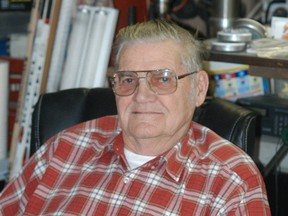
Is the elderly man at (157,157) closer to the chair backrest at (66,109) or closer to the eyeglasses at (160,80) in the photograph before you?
the eyeglasses at (160,80)

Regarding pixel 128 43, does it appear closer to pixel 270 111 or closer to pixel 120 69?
pixel 120 69

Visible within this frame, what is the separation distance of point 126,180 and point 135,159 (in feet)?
0.27

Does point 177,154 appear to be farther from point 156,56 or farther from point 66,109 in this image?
point 66,109

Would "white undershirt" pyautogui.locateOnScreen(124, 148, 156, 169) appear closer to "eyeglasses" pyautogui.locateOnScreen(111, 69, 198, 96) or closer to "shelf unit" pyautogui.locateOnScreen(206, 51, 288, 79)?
"eyeglasses" pyautogui.locateOnScreen(111, 69, 198, 96)

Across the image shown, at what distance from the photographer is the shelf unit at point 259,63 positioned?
82.1 inches

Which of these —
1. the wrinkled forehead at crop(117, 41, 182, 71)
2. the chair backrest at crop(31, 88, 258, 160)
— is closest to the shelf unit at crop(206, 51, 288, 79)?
the chair backrest at crop(31, 88, 258, 160)

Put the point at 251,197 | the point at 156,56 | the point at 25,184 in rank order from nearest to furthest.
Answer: the point at 251,197, the point at 156,56, the point at 25,184

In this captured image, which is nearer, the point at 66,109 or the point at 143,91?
the point at 143,91

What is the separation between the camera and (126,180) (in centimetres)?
171

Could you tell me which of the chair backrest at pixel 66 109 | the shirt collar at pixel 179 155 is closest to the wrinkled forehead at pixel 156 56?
the shirt collar at pixel 179 155

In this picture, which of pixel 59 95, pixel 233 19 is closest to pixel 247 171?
pixel 59 95

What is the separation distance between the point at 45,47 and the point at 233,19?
0.79 metres

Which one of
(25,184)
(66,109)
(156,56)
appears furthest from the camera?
(66,109)

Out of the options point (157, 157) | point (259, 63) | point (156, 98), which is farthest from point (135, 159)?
point (259, 63)
